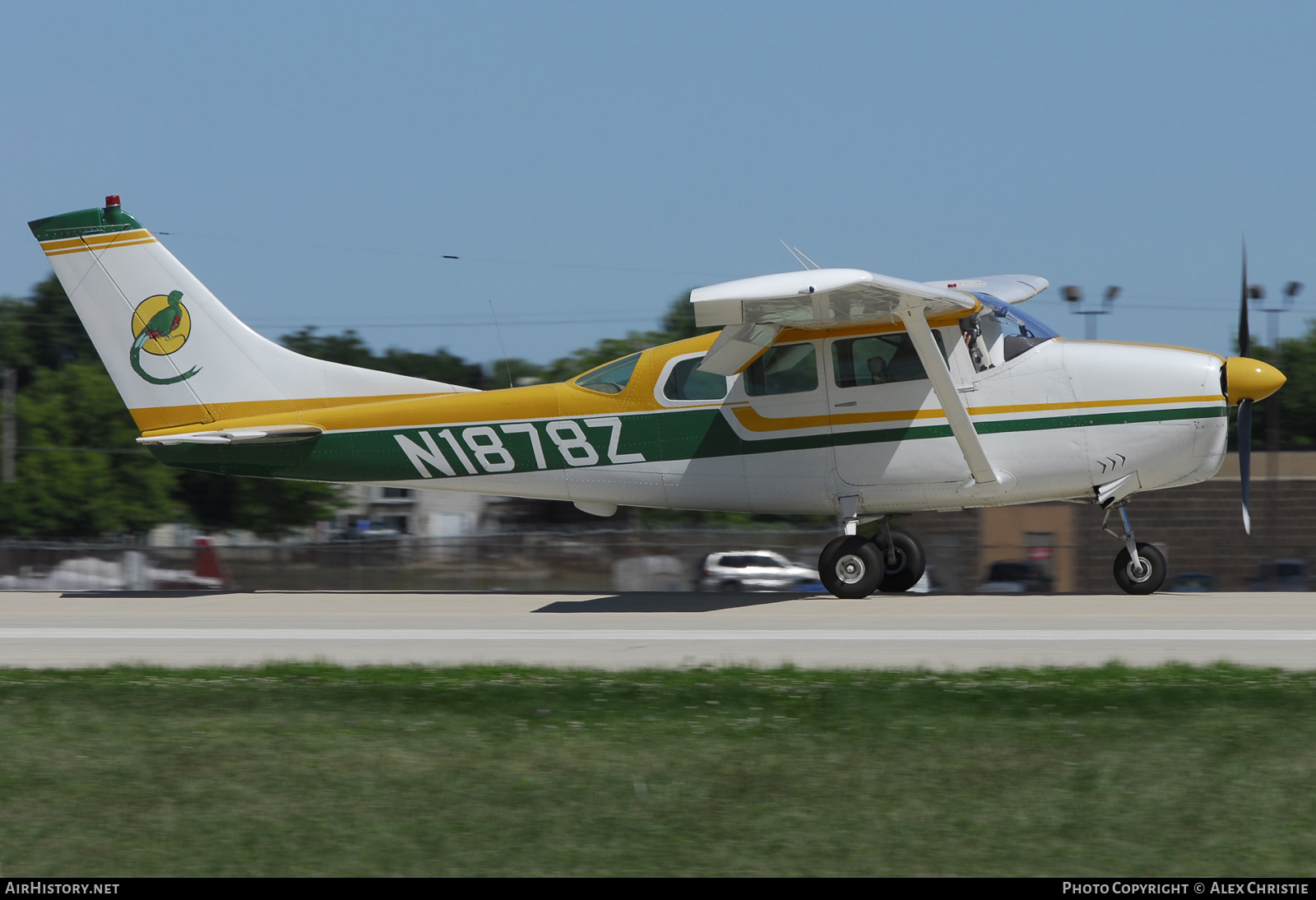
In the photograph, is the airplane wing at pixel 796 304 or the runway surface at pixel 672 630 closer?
the runway surface at pixel 672 630

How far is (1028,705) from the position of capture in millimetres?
6492

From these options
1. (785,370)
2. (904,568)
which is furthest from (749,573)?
(785,370)

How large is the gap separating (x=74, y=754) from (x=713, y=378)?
781 centimetres

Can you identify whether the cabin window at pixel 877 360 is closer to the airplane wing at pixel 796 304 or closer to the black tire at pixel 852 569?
the airplane wing at pixel 796 304

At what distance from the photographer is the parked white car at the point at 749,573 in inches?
729

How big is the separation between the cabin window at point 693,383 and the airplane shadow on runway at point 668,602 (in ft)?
6.80

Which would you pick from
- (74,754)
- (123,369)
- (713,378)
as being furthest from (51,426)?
(74,754)

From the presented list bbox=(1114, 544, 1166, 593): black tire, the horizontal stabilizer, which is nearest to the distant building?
the horizontal stabilizer

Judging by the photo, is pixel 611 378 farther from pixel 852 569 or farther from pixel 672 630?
pixel 672 630

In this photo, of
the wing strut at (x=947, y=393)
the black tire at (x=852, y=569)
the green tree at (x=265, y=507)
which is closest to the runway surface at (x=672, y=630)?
the black tire at (x=852, y=569)

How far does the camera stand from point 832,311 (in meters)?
11.4

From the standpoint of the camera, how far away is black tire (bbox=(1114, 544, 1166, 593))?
1238cm
